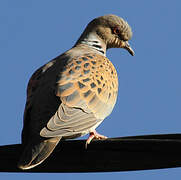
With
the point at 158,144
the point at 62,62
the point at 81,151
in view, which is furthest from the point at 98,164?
the point at 62,62

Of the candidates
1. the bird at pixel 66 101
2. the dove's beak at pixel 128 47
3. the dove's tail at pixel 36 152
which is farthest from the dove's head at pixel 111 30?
the dove's tail at pixel 36 152

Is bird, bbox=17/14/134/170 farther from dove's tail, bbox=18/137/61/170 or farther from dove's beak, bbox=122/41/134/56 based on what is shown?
dove's beak, bbox=122/41/134/56

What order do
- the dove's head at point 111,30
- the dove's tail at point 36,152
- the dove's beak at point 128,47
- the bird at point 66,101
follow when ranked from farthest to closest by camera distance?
the dove's beak at point 128,47 < the dove's head at point 111,30 < the bird at point 66,101 < the dove's tail at point 36,152

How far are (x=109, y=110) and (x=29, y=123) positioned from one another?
Answer: 1.13m

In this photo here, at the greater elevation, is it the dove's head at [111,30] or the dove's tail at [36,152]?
the dove's head at [111,30]

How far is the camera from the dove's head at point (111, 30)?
22.5ft

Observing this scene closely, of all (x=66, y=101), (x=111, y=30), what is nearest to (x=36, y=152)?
(x=66, y=101)

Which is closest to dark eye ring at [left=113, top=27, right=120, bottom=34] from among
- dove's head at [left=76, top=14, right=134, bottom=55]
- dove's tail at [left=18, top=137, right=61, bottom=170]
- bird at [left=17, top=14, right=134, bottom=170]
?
dove's head at [left=76, top=14, right=134, bottom=55]

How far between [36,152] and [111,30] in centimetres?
325

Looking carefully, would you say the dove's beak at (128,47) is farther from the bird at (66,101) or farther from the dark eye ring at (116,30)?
the bird at (66,101)

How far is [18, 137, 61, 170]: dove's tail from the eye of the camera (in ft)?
12.5

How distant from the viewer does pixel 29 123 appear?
4.64 meters

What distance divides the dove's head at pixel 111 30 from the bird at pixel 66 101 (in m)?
0.63

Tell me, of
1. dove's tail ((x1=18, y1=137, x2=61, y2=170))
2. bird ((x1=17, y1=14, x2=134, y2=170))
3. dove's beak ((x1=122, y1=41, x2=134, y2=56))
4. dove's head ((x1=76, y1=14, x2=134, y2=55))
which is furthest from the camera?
dove's beak ((x1=122, y1=41, x2=134, y2=56))
